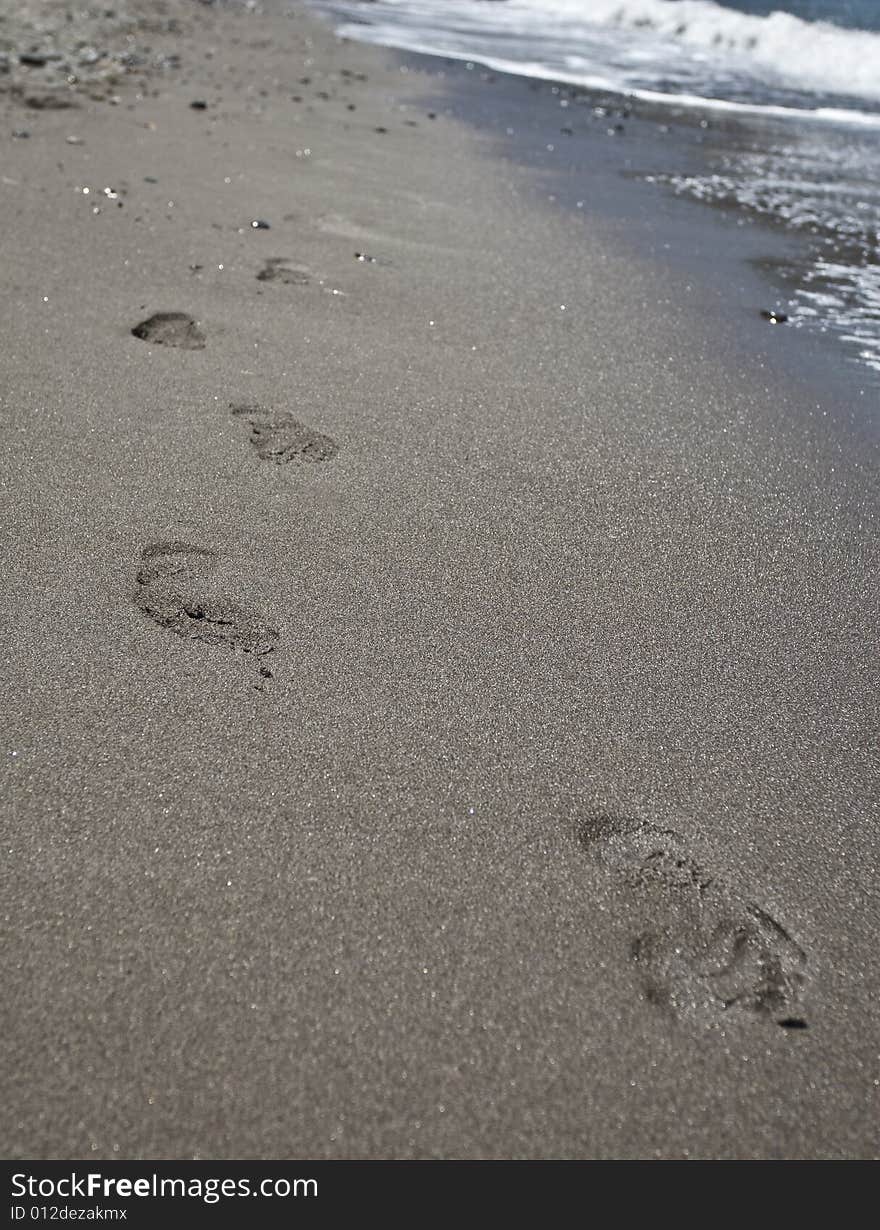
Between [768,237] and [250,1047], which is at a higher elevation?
[768,237]

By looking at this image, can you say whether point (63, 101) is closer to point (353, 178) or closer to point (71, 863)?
point (353, 178)

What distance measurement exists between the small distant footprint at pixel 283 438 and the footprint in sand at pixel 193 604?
0.50 metres

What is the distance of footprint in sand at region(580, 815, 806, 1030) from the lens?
56.9 inches

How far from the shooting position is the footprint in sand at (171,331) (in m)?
3.13

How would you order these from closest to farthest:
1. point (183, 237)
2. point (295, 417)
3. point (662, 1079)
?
1. point (662, 1079)
2. point (295, 417)
3. point (183, 237)

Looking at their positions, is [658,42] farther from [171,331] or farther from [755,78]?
[171,331]

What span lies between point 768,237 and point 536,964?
451cm

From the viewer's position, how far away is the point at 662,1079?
4.42 feet

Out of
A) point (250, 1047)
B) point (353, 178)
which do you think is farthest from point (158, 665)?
point (353, 178)

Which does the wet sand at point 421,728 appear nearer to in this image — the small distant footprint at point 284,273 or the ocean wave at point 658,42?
the small distant footprint at point 284,273

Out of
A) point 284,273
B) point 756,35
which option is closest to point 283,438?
point 284,273

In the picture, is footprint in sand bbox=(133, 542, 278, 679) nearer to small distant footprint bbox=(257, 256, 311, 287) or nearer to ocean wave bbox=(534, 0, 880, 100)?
small distant footprint bbox=(257, 256, 311, 287)

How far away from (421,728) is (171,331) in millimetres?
1962
